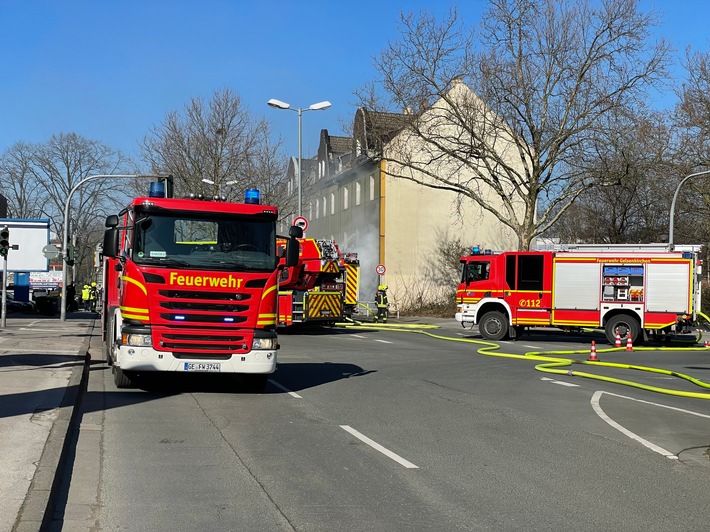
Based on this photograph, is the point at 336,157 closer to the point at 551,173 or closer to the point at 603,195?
the point at 603,195

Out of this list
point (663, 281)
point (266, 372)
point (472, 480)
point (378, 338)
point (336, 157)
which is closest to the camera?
point (472, 480)

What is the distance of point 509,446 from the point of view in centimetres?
868

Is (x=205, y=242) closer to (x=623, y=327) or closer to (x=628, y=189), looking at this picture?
(x=623, y=327)

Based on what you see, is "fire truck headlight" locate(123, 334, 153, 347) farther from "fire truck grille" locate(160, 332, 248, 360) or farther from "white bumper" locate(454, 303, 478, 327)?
"white bumper" locate(454, 303, 478, 327)

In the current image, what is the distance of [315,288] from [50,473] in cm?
2146

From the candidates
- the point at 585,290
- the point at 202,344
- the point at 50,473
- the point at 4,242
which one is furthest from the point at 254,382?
the point at 4,242

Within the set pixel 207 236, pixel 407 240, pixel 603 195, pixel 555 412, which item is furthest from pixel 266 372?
pixel 603 195

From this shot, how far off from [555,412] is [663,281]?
14820 mm

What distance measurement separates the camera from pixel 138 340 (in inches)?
446

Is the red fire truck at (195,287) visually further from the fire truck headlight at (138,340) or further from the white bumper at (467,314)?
the white bumper at (467,314)

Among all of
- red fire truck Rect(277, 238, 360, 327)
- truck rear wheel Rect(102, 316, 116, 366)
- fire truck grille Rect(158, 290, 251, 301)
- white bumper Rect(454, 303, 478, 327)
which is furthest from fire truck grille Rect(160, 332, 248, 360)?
white bumper Rect(454, 303, 478, 327)

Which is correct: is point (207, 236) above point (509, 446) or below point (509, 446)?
above

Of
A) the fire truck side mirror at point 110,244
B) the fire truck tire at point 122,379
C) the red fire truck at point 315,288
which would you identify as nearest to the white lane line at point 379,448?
the fire truck tire at point 122,379

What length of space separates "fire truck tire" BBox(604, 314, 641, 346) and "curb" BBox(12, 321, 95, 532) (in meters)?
18.2
